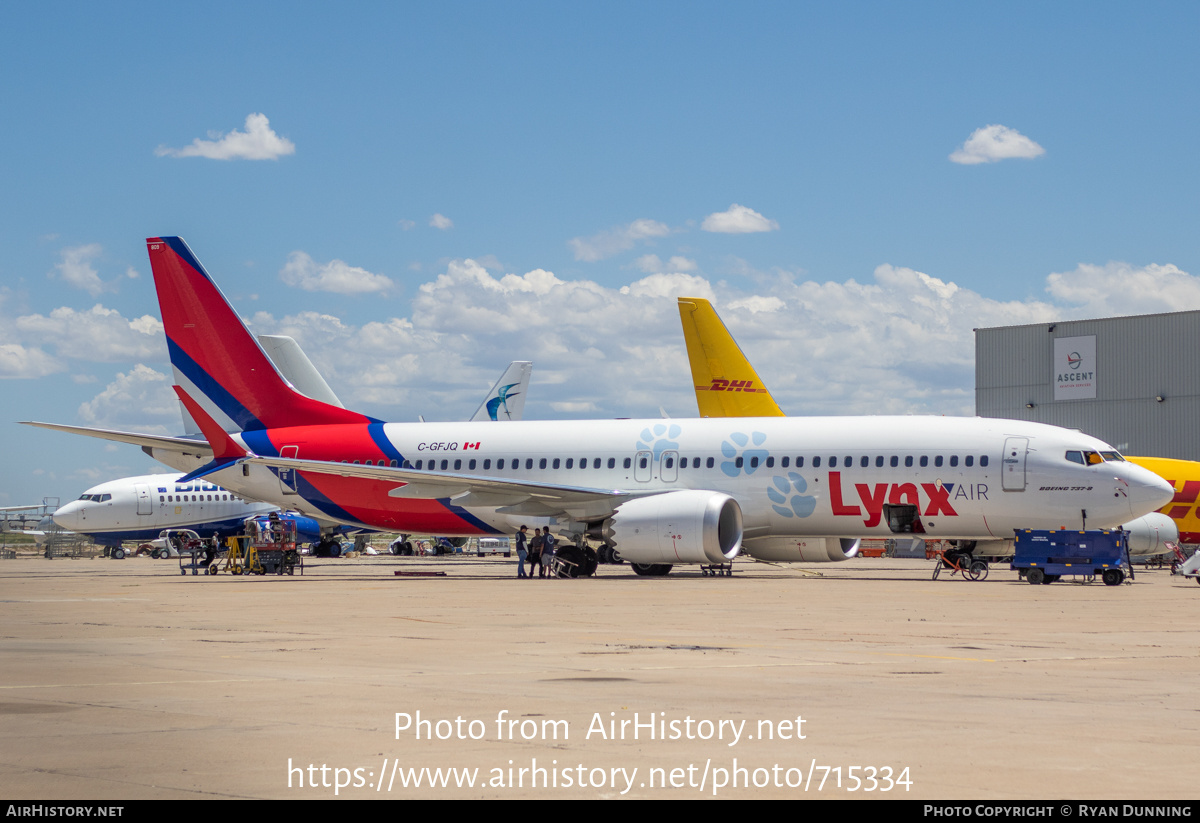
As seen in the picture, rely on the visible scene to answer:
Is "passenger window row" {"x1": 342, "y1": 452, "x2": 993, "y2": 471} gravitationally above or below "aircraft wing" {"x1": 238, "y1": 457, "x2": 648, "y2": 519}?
above

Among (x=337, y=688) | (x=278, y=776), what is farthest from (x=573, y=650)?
(x=278, y=776)

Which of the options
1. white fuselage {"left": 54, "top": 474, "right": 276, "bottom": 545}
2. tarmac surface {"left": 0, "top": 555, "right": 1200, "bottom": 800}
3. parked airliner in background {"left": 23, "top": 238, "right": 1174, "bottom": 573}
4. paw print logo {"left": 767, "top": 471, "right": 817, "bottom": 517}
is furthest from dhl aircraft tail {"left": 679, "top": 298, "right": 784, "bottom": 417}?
tarmac surface {"left": 0, "top": 555, "right": 1200, "bottom": 800}

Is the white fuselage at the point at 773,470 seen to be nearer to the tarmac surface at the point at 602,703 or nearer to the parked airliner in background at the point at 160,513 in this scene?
the tarmac surface at the point at 602,703

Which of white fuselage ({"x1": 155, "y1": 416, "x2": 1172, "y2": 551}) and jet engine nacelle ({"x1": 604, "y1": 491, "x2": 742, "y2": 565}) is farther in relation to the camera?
jet engine nacelle ({"x1": 604, "y1": 491, "x2": 742, "y2": 565})

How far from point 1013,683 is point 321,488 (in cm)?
2880

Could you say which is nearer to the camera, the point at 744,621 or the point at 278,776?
the point at 278,776

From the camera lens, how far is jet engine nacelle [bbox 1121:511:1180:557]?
36009mm

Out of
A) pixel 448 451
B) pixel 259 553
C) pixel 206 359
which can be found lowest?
pixel 259 553

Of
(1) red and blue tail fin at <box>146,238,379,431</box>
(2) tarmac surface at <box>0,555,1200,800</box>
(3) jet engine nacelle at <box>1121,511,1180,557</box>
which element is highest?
(1) red and blue tail fin at <box>146,238,379,431</box>

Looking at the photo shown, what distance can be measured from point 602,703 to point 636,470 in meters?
24.4

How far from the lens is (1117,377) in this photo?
5772 cm

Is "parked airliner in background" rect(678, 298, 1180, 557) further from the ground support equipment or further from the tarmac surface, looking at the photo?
the tarmac surface

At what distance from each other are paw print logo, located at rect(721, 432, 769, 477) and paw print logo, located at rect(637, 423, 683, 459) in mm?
1422

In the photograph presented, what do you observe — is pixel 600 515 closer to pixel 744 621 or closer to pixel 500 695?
pixel 744 621
